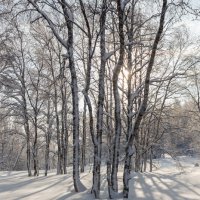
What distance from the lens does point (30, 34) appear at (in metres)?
28.5

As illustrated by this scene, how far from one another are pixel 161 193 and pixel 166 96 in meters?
17.6

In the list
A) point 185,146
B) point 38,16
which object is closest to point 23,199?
point 38,16

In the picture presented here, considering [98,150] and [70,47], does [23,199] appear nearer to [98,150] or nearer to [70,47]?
[98,150]

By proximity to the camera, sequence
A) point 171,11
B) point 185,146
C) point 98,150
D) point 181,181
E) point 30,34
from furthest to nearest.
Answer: point 185,146
point 30,34
point 181,181
point 98,150
point 171,11

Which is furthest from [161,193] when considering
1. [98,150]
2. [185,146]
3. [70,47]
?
[185,146]

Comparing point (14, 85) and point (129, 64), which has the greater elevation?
point (14, 85)

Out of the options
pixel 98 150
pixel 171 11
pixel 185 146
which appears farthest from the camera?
pixel 185 146

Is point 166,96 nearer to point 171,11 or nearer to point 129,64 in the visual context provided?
point 129,64

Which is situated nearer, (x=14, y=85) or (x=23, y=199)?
(x=23, y=199)

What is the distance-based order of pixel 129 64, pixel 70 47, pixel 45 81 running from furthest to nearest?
pixel 45 81 → pixel 129 64 → pixel 70 47

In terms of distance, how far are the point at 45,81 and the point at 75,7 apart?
59.7ft

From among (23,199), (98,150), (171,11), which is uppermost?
(171,11)

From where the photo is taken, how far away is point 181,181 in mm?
20172

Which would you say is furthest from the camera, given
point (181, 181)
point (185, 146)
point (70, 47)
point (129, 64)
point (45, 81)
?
point (185, 146)
